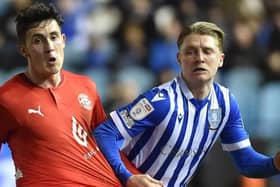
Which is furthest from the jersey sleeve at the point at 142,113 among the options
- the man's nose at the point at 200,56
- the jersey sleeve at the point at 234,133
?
the jersey sleeve at the point at 234,133

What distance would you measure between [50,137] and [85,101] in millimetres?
378

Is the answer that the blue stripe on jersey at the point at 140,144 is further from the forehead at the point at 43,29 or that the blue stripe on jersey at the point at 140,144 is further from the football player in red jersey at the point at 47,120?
the forehead at the point at 43,29

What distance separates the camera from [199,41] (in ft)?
19.0

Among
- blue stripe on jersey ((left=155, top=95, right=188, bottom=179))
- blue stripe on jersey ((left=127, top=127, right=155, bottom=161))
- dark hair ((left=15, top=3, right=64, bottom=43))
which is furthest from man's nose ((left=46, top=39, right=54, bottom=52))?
blue stripe on jersey ((left=155, top=95, right=188, bottom=179))

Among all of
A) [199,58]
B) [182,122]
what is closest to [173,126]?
[182,122]

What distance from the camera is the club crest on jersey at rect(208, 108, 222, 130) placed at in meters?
5.90

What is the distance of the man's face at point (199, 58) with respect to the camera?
18.9ft

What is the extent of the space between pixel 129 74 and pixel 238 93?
4.29ft

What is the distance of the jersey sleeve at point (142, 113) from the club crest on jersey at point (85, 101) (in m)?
0.21

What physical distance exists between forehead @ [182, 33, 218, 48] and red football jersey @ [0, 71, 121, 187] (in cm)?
73

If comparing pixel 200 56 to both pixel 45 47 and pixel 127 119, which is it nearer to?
pixel 127 119

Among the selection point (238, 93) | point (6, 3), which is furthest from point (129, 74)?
point (6, 3)

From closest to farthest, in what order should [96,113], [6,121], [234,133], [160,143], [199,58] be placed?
[6,121] → [199,58] → [160,143] → [96,113] → [234,133]

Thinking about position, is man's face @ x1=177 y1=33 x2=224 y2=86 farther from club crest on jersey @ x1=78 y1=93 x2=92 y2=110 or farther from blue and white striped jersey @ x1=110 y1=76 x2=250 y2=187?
club crest on jersey @ x1=78 y1=93 x2=92 y2=110
